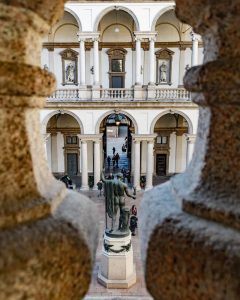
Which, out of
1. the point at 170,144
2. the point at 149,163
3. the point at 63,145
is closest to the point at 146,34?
the point at 149,163

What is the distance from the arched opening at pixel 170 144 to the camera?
21.0 meters

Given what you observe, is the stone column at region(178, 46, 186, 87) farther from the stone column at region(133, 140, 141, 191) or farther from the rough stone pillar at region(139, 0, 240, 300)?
the rough stone pillar at region(139, 0, 240, 300)

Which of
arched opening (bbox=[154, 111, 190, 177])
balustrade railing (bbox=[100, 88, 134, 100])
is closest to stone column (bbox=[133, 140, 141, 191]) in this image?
balustrade railing (bbox=[100, 88, 134, 100])

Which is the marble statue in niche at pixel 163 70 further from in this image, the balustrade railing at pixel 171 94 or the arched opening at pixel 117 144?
the arched opening at pixel 117 144

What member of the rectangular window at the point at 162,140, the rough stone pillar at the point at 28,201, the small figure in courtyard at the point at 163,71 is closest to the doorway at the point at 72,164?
the rectangular window at the point at 162,140

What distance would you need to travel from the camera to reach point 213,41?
1.07m

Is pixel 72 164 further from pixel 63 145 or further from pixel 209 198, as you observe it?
pixel 209 198

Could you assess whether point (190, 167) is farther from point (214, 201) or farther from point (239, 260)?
point (239, 260)

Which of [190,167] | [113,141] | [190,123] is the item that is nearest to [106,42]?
[190,123]

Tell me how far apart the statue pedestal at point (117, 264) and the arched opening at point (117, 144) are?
9.54 metres

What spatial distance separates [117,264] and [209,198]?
868cm

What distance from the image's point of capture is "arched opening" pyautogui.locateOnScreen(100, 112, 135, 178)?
72.9 ft

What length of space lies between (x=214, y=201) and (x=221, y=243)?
0.14 meters

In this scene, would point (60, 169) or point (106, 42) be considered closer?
point (106, 42)
